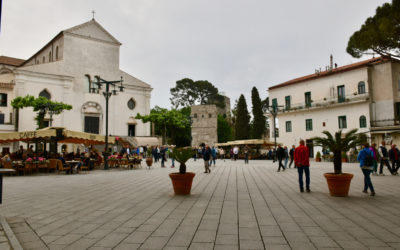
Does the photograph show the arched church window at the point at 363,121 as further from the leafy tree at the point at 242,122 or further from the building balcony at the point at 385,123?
the leafy tree at the point at 242,122

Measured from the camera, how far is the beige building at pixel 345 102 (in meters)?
30.0

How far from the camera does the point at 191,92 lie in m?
69.2

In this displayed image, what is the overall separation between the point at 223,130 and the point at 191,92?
11740mm

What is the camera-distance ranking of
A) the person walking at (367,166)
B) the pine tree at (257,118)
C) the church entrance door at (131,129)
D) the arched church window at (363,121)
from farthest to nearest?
1. the pine tree at (257,118)
2. the church entrance door at (131,129)
3. the arched church window at (363,121)
4. the person walking at (367,166)

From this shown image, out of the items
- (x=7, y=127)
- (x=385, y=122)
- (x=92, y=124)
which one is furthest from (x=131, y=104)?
(x=385, y=122)

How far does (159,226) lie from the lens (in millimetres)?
4996

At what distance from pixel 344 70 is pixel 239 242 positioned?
1349 inches

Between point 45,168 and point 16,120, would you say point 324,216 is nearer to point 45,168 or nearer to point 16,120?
point 45,168

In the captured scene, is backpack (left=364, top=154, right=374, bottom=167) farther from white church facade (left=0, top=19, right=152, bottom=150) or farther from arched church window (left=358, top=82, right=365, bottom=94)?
white church facade (left=0, top=19, right=152, bottom=150)

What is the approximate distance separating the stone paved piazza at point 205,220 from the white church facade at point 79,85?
32.1 meters

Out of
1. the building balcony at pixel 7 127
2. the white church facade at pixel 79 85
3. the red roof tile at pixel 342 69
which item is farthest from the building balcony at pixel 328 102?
the building balcony at pixel 7 127

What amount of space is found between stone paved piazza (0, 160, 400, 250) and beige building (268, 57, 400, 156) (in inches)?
888

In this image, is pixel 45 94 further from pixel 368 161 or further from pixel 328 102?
pixel 368 161

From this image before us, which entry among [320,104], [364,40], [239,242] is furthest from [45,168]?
[320,104]
